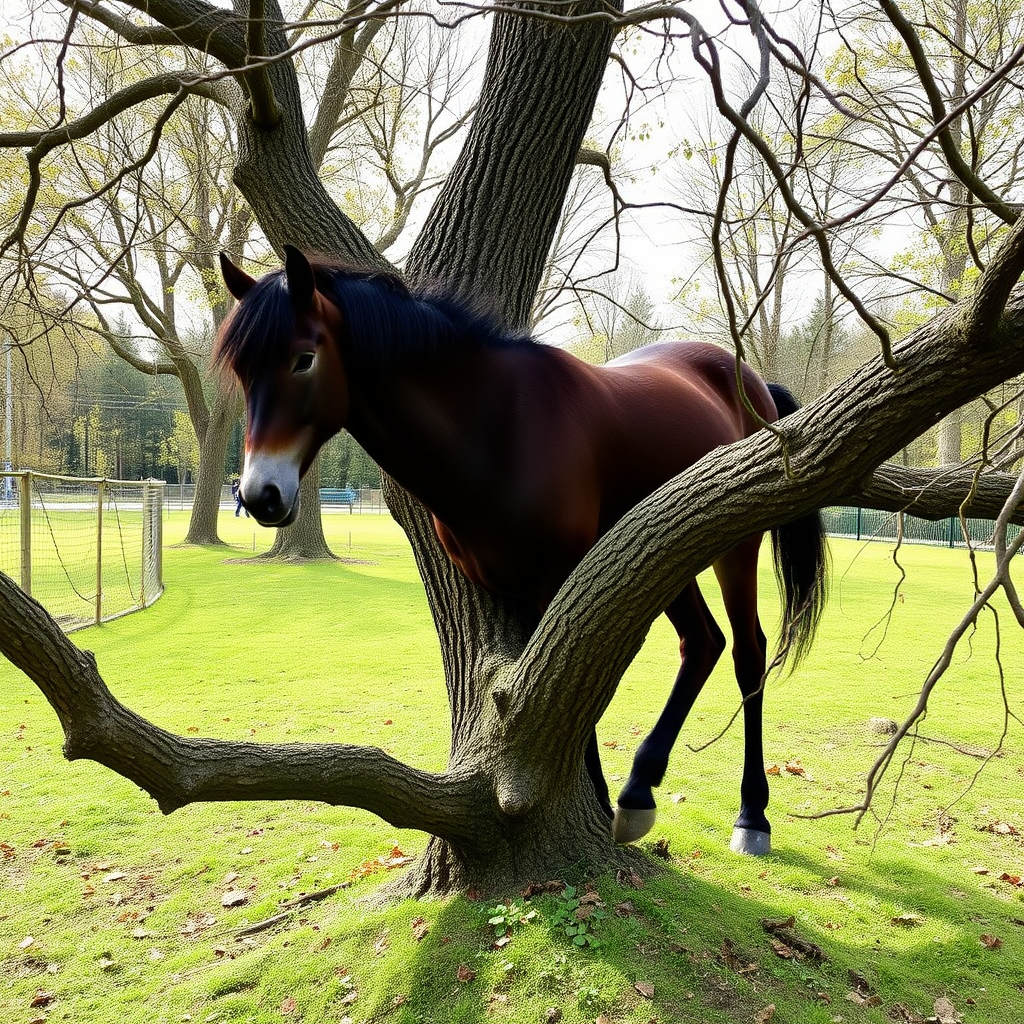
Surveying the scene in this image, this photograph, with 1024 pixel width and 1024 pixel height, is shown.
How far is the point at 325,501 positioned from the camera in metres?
47.0

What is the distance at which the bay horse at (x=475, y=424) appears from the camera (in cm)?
207

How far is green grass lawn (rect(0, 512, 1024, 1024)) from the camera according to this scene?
2.34m

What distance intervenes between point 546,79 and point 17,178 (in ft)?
42.2

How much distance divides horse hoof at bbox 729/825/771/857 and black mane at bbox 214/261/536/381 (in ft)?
8.05

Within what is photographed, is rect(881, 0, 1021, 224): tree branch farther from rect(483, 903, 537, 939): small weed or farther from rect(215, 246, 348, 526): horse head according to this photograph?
rect(483, 903, 537, 939): small weed

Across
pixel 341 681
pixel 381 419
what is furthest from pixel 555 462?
pixel 341 681

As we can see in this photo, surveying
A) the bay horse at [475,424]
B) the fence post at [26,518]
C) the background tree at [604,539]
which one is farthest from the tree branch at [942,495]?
the fence post at [26,518]

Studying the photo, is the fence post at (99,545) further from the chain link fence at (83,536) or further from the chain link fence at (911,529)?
the chain link fence at (911,529)

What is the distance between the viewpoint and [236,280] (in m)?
2.27

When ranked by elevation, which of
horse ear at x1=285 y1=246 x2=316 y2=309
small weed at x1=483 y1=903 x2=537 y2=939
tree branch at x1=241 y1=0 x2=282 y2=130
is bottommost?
small weed at x1=483 y1=903 x2=537 y2=939

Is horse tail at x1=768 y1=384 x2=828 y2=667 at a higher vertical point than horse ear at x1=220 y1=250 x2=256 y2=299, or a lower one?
lower

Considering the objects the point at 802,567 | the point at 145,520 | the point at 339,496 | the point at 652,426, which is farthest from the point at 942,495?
the point at 339,496

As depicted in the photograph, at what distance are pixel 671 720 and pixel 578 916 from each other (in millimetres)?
771

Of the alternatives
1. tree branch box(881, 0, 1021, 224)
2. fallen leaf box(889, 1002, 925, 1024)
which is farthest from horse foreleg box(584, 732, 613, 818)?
tree branch box(881, 0, 1021, 224)
